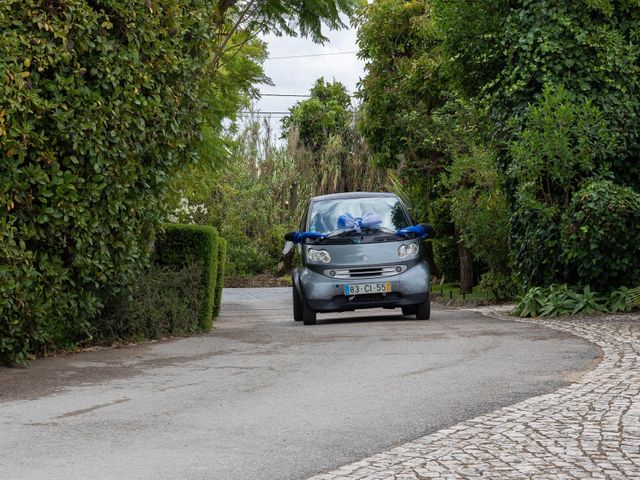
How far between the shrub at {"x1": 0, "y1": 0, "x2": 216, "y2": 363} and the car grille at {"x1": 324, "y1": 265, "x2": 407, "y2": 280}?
→ 12.0 feet

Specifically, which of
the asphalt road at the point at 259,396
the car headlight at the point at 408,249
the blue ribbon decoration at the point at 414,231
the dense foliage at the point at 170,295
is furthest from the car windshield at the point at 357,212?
the asphalt road at the point at 259,396

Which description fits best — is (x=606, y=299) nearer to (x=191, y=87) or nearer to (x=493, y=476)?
(x=191, y=87)

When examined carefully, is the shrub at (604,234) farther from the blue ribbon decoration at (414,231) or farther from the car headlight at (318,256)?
the car headlight at (318,256)

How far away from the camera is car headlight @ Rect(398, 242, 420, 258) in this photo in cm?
1650

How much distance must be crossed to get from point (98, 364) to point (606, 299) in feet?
27.8

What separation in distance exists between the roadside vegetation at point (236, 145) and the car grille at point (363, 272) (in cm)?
193

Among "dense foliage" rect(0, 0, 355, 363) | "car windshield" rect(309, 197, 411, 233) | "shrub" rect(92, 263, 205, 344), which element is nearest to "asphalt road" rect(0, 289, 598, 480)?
"shrub" rect(92, 263, 205, 344)

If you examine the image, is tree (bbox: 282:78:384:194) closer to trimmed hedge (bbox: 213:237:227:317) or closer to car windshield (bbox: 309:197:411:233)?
trimmed hedge (bbox: 213:237:227:317)

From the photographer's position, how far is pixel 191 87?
1347 centimetres

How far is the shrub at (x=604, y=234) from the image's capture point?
1587cm

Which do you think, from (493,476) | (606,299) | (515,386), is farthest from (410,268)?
(493,476)

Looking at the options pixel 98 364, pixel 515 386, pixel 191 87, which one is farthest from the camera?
pixel 191 87

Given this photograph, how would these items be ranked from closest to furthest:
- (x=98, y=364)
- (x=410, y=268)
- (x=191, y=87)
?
1. (x=98, y=364)
2. (x=191, y=87)
3. (x=410, y=268)

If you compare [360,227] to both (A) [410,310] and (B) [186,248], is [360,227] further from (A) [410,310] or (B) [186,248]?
(B) [186,248]
